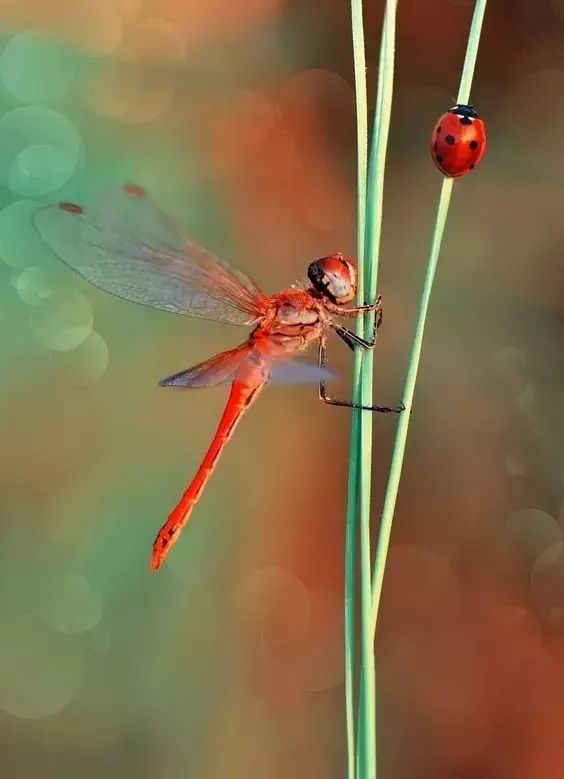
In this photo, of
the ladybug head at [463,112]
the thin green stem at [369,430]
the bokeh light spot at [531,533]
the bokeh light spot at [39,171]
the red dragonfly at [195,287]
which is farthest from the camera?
the bokeh light spot at [39,171]

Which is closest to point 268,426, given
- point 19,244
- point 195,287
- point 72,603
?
point 72,603

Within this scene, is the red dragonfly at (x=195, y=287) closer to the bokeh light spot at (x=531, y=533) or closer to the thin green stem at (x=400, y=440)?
the thin green stem at (x=400, y=440)

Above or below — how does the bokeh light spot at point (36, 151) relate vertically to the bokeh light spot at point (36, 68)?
below

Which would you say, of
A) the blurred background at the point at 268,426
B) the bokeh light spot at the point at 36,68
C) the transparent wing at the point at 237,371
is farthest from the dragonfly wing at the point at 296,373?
the bokeh light spot at the point at 36,68

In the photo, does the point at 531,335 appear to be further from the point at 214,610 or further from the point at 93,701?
the point at 93,701

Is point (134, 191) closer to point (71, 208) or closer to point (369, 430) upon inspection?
point (71, 208)

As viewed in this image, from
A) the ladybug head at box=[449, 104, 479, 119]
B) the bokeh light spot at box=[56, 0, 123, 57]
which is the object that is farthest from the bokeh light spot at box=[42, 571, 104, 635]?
the ladybug head at box=[449, 104, 479, 119]

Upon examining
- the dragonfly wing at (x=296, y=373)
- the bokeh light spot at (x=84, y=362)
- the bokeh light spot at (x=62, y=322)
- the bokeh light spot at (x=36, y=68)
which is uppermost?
the bokeh light spot at (x=36, y=68)

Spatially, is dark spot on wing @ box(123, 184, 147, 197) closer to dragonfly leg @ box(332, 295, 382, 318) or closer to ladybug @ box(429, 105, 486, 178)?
dragonfly leg @ box(332, 295, 382, 318)
